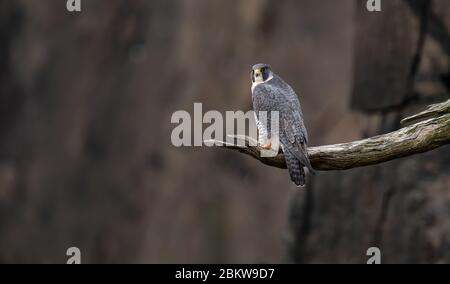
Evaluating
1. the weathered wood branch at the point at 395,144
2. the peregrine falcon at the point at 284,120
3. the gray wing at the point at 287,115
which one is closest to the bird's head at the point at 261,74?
the peregrine falcon at the point at 284,120

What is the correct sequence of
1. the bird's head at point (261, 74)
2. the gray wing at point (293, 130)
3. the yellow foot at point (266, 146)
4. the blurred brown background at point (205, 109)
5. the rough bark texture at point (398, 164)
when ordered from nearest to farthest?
the gray wing at point (293, 130) → the yellow foot at point (266, 146) → the bird's head at point (261, 74) → the rough bark texture at point (398, 164) → the blurred brown background at point (205, 109)

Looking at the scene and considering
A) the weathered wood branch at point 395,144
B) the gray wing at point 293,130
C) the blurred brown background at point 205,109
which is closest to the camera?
the weathered wood branch at point 395,144

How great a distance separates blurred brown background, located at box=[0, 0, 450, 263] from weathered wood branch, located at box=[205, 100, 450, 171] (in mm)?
2524

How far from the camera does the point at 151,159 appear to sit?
16.9m

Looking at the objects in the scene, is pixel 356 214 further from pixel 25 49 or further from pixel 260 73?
pixel 25 49

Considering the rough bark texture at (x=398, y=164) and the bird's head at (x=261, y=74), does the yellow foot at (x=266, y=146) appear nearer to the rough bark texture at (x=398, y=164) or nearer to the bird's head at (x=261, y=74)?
the bird's head at (x=261, y=74)

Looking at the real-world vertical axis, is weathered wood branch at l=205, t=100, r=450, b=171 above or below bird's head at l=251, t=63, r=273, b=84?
below

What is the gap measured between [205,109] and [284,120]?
899 centimetres

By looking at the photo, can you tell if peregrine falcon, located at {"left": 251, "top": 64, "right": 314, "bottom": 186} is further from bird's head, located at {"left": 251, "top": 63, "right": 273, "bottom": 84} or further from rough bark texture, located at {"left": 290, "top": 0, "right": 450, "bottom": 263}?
rough bark texture, located at {"left": 290, "top": 0, "right": 450, "bottom": 263}

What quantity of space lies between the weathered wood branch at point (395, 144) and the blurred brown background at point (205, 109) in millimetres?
2524

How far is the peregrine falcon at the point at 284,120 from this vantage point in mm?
6098

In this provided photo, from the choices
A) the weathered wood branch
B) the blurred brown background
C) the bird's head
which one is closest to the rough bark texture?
the blurred brown background

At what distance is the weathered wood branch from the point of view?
6020 mm

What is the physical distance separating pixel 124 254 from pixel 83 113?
3409 millimetres
